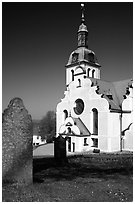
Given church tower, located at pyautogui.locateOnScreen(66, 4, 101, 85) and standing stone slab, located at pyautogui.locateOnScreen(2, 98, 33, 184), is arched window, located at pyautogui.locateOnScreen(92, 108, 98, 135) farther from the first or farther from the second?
standing stone slab, located at pyautogui.locateOnScreen(2, 98, 33, 184)

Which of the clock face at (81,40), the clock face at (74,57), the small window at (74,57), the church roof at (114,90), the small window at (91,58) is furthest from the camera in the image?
the clock face at (81,40)

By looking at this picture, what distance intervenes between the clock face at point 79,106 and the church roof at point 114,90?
3766mm

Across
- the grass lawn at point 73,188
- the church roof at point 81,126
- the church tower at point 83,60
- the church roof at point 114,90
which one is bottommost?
the grass lawn at point 73,188

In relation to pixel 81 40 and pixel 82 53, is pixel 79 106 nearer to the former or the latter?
pixel 82 53

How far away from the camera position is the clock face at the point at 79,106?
3675 cm

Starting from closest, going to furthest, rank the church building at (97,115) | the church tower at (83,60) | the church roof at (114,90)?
the church building at (97,115), the church roof at (114,90), the church tower at (83,60)

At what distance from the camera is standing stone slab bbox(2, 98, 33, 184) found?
8844 millimetres

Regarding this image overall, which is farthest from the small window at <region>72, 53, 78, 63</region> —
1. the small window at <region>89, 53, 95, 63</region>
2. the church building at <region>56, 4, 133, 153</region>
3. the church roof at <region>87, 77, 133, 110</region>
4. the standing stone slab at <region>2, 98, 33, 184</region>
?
the standing stone slab at <region>2, 98, 33, 184</region>

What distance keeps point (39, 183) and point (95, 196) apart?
8.75 ft

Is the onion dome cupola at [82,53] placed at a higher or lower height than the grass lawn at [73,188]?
higher

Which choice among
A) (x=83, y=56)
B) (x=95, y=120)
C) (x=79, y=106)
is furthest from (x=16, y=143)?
(x=83, y=56)

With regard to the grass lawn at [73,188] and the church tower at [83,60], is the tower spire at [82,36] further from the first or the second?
the grass lawn at [73,188]

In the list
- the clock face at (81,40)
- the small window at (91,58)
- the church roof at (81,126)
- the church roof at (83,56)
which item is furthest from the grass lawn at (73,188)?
the clock face at (81,40)

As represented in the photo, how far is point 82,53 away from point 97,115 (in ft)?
53.9
